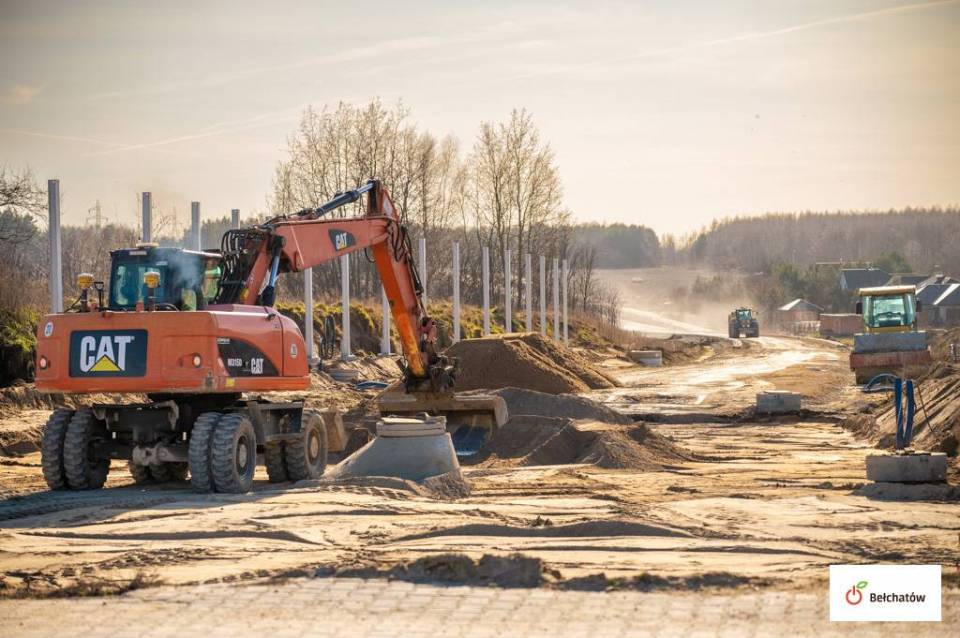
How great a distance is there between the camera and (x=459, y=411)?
837 inches

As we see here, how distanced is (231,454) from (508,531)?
14.5 feet

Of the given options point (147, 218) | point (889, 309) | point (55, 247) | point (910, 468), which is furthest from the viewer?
point (889, 309)

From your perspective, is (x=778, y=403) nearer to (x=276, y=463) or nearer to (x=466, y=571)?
(x=276, y=463)

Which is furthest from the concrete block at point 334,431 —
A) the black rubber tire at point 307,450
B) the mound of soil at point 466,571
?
the mound of soil at point 466,571

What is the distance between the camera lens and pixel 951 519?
12.1 meters

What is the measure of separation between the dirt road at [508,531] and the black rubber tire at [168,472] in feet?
1.81

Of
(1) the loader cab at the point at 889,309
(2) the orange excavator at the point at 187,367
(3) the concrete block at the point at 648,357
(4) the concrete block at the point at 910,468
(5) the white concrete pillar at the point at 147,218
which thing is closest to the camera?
(4) the concrete block at the point at 910,468

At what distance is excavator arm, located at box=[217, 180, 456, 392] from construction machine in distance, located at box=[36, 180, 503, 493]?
0.03 meters

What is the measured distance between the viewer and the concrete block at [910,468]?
14156 mm

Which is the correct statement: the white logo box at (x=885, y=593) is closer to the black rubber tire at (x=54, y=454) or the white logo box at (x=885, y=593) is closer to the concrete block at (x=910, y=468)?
A: the concrete block at (x=910, y=468)

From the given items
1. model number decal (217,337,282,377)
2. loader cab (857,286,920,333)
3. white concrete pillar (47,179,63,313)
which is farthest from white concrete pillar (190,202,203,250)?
loader cab (857,286,920,333)

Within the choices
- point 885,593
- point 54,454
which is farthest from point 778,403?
point 885,593

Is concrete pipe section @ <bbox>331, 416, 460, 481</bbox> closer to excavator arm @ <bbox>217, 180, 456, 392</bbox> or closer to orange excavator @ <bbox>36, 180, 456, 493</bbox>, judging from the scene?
orange excavator @ <bbox>36, 180, 456, 493</bbox>

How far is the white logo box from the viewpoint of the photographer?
27.3 feet
